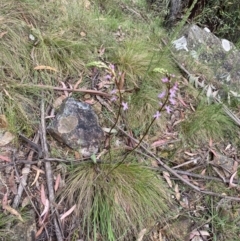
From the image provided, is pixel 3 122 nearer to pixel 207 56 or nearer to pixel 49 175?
pixel 49 175

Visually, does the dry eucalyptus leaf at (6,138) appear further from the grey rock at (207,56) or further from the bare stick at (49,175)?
the grey rock at (207,56)

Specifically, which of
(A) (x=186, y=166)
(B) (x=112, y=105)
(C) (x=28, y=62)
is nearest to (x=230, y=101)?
(A) (x=186, y=166)

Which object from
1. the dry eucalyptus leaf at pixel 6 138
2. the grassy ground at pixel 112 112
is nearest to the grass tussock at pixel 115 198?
the grassy ground at pixel 112 112

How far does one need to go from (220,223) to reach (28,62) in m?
1.87

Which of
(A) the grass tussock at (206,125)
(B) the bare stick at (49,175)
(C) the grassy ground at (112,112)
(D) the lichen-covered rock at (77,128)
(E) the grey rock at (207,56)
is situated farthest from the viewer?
(E) the grey rock at (207,56)

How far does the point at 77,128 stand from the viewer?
2.31m

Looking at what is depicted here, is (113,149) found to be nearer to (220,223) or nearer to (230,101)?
(220,223)

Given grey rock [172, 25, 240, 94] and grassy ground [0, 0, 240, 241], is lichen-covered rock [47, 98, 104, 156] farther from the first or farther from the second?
grey rock [172, 25, 240, 94]

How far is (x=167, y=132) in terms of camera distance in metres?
2.67

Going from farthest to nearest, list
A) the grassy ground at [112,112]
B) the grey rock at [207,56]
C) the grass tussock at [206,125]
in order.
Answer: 1. the grey rock at [207,56]
2. the grass tussock at [206,125]
3. the grassy ground at [112,112]

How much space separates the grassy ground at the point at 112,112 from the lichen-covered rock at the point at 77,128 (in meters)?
0.10

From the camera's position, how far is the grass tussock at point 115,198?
2033 millimetres

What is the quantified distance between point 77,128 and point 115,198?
0.56m

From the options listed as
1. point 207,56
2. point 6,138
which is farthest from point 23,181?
point 207,56
